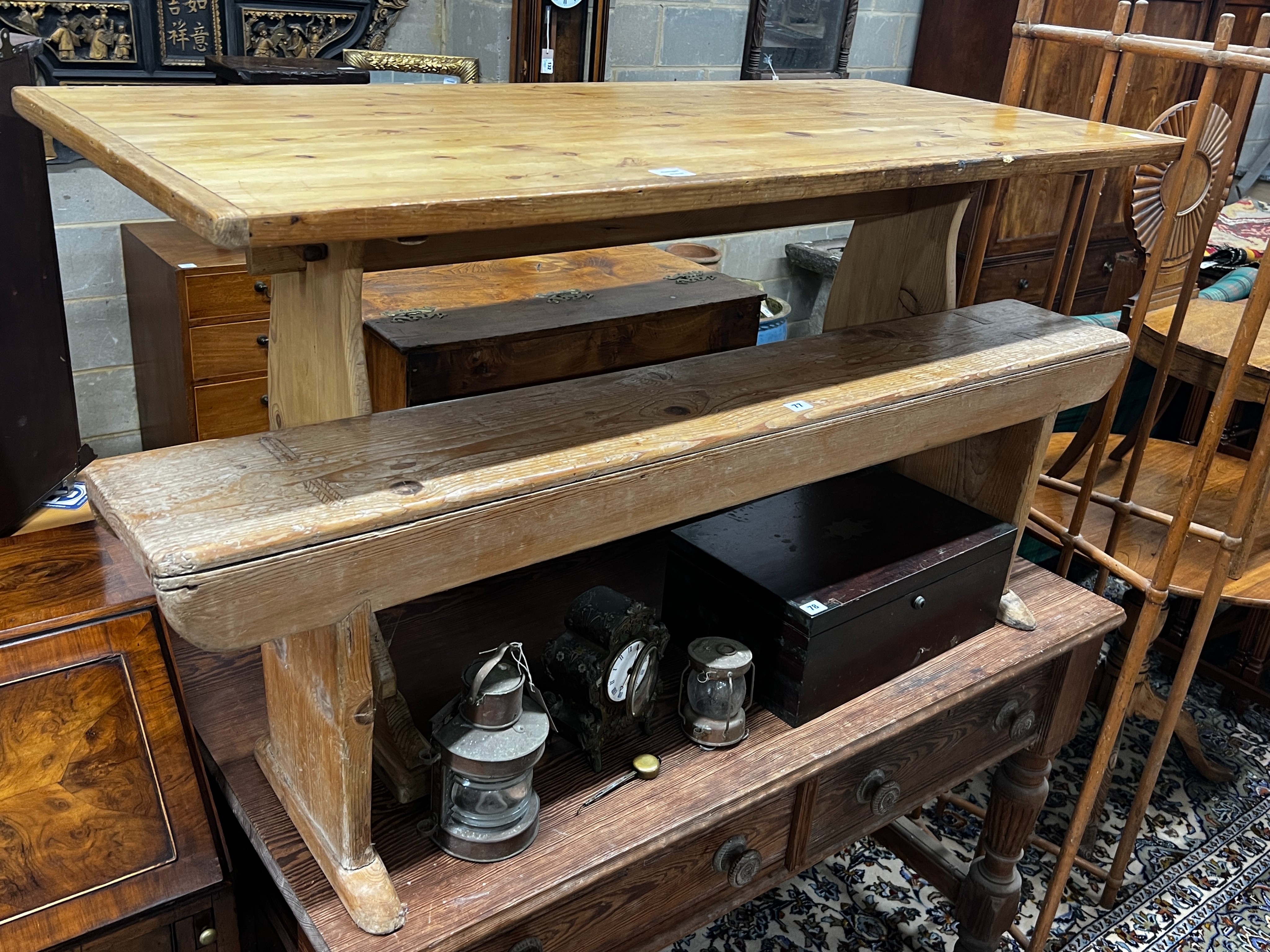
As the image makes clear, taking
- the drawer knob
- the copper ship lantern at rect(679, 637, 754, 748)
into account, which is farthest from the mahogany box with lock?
the drawer knob

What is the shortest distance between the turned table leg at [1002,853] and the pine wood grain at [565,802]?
1.06 feet

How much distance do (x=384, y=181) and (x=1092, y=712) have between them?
260 centimetres

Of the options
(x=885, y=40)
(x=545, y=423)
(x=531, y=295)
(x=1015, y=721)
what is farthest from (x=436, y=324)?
(x=885, y=40)

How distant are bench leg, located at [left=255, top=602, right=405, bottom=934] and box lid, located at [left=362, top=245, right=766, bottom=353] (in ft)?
2.36

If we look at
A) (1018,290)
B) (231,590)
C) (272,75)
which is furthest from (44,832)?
(1018,290)

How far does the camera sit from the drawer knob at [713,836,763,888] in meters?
1.35

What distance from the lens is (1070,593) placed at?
177cm

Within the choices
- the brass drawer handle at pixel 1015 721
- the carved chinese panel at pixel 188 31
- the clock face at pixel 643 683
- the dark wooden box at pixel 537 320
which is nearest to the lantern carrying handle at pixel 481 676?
the clock face at pixel 643 683

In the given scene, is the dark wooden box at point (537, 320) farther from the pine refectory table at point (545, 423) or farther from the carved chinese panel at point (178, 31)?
the carved chinese panel at point (178, 31)

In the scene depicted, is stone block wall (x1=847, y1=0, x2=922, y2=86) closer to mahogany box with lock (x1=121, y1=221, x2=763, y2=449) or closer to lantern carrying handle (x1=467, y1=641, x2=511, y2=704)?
mahogany box with lock (x1=121, y1=221, x2=763, y2=449)

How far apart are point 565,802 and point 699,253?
2.55 m

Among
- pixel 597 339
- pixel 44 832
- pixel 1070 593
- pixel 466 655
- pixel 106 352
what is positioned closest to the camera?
pixel 44 832

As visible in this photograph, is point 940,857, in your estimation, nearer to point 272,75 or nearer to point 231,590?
point 231,590

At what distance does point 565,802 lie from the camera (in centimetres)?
123
